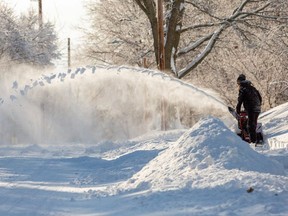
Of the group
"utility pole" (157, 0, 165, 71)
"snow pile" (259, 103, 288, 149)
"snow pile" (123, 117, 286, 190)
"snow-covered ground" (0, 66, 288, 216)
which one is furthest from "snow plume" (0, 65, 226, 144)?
"snow pile" (123, 117, 286, 190)

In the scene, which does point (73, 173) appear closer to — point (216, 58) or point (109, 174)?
point (109, 174)

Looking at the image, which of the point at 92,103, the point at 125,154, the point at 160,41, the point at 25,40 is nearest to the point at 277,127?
the point at 125,154

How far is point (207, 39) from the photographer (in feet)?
89.1

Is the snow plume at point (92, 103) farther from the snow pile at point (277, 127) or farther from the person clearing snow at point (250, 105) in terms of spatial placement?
the person clearing snow at point (250, 105)

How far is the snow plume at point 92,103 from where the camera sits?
18.0 m

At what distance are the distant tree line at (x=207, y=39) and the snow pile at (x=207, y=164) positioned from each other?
15.2m

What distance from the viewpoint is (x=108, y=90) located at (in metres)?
19.8

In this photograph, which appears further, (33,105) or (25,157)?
(33,105)

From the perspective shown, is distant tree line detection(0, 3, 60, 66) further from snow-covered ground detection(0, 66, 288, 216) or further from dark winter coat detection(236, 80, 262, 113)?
dark winter coat detection(236, 80, 262, 113)

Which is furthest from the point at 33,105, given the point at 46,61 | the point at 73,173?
the point at 46,61

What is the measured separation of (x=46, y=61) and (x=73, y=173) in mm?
30379

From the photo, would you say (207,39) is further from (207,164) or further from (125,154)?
(207,164)

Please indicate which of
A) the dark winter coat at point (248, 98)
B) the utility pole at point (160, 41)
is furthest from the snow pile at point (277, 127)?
the utility pole at point (160, 41)

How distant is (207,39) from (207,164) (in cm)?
1975
